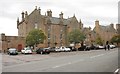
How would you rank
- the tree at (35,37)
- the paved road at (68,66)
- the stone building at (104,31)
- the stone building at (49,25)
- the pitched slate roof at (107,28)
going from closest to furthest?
the paved road at (68,66), the tree at (35,37), the stone building at (49,25), the stone building at (104,31), the pitched slate roof at (107,28)

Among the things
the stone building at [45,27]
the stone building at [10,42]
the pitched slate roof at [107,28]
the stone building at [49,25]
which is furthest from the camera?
the pitched slate roof at [107,28]

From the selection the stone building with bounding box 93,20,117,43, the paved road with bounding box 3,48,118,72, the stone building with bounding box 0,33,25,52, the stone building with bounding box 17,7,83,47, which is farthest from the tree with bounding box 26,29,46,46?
the stone building with bounding box 93,20,117,43

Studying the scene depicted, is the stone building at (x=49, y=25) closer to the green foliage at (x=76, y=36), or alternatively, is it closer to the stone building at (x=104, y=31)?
the green foliage at (x=76, y=36)

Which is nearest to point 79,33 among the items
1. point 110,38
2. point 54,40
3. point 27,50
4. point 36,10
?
point 54,40

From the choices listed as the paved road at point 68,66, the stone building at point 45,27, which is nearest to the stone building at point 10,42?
the stone building at point 45,27

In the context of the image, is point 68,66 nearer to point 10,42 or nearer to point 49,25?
point 10,42

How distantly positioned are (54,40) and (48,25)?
580 cm

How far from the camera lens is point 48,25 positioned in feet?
302

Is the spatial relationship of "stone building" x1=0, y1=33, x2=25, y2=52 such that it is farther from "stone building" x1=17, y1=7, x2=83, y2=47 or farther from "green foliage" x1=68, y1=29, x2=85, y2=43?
"green foliage" x1=68, y1=29, x2=85, y2=43

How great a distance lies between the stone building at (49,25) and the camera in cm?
8794

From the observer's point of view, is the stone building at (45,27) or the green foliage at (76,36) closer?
the stone building at (45,27)

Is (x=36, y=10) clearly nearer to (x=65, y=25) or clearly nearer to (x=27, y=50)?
(x=65, y=25)

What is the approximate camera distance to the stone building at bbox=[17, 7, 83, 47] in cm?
8794

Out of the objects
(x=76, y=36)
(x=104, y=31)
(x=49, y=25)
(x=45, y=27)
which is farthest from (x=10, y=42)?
(x=104, y=31)
